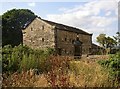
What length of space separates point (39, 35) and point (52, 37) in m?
2.94

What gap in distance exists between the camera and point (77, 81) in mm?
7273

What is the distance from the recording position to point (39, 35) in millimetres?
42906

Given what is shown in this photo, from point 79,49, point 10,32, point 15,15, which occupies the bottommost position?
point 79,49

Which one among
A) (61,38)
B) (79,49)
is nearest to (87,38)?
(79,49)

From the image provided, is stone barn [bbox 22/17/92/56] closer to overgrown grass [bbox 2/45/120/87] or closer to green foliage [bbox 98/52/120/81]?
overgrown grass [bbox 2/45/120/87]

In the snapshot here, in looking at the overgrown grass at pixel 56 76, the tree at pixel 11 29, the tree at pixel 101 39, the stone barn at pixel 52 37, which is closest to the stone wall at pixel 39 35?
the stone barn at pixel 52 37

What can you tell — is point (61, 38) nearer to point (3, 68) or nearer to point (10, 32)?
point (10, 32)

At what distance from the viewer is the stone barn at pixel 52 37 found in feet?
135

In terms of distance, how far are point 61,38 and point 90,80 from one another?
34.6 metres

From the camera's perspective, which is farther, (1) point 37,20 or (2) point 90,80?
(1) point 37,20

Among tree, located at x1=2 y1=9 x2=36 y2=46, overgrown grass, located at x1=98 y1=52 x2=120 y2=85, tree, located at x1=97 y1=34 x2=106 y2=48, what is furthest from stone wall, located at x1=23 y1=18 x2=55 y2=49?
overgrown grass, located at x1=98 y1=52 x2=120 y2=85

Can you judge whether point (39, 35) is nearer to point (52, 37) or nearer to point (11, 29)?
point (52, 37)

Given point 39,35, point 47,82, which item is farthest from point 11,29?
point 47,82

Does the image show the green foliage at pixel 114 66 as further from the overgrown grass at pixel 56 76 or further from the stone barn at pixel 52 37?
the stone barn at pixel 52 37
